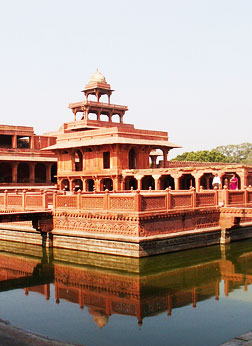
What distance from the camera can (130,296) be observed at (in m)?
12.7

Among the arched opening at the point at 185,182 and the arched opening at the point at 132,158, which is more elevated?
the arched opening at the point at 132,158

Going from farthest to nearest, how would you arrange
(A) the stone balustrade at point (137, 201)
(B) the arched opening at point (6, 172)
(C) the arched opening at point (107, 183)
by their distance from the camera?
(B) the arched opening at point (6, 172)
(C) the arched opening at point (107, 183)
(A) the stone balustrade at point (137, 201)

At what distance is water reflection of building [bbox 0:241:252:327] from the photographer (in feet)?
39.3

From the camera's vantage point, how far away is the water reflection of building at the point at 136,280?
39.3 ft

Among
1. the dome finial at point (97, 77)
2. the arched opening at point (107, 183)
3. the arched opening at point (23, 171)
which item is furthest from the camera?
the dome finial at point (97, 77)

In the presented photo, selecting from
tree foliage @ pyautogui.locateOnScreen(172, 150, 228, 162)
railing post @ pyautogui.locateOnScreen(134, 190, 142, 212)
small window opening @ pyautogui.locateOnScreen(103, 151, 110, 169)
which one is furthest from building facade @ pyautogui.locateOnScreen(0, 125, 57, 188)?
tree foliage @ pyautogui.locateOnScreen(172, 150, 228, 162)

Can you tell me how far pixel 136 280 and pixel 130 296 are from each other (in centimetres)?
168

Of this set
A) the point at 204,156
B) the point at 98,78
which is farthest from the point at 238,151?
the point at 98,78

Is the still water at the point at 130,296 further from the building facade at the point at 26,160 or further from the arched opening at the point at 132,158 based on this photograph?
the building facade at the point at 26,160

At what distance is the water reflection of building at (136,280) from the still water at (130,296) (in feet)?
0.07

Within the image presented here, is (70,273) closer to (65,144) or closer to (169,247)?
(169,247)

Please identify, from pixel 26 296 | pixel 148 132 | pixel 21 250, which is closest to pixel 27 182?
pixel 148 132

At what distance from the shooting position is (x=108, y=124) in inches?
1703

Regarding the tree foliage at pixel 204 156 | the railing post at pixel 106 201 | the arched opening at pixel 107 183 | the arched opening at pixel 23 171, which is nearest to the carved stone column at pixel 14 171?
the arched opening at pixel 23 171
